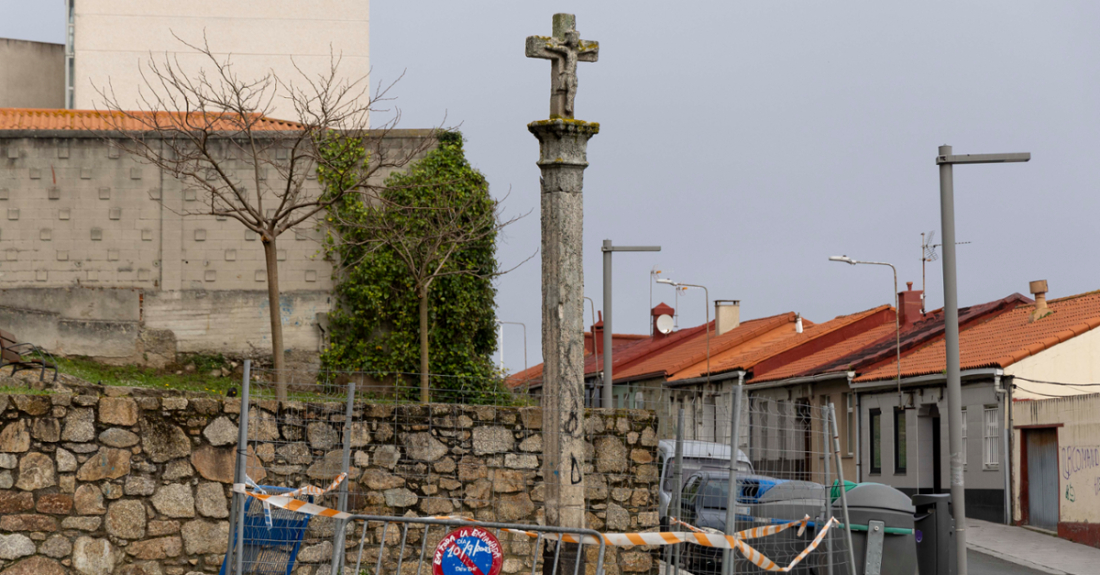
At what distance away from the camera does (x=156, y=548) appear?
36.8ft

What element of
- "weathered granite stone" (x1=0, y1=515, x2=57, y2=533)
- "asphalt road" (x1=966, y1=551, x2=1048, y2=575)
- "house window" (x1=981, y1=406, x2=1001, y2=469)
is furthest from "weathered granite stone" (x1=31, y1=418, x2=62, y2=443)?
"house window" (x1=981, y1=406, x2=1001, y2=469)

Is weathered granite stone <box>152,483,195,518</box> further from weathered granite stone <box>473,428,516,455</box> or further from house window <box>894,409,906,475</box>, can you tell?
house window <box>894,409,906,475</box>

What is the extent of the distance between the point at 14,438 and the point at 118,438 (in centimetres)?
87

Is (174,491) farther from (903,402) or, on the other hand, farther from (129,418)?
(903,402)

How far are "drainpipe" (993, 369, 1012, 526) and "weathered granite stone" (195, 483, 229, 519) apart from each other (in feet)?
65.6

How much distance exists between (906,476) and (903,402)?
2.18 m

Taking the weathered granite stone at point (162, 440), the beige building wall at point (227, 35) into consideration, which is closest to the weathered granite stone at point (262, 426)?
the weathered granite stone at point (162, 440)

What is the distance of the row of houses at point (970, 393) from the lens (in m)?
24.2

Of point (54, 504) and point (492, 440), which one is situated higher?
point (492, 440)

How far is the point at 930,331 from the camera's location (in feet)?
114

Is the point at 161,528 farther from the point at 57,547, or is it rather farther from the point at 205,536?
the point at 57,547

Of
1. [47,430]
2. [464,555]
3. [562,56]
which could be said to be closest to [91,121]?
[47,430]

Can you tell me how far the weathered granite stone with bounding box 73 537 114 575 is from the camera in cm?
1086

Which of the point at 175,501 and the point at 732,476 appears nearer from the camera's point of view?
the point at 732,476
